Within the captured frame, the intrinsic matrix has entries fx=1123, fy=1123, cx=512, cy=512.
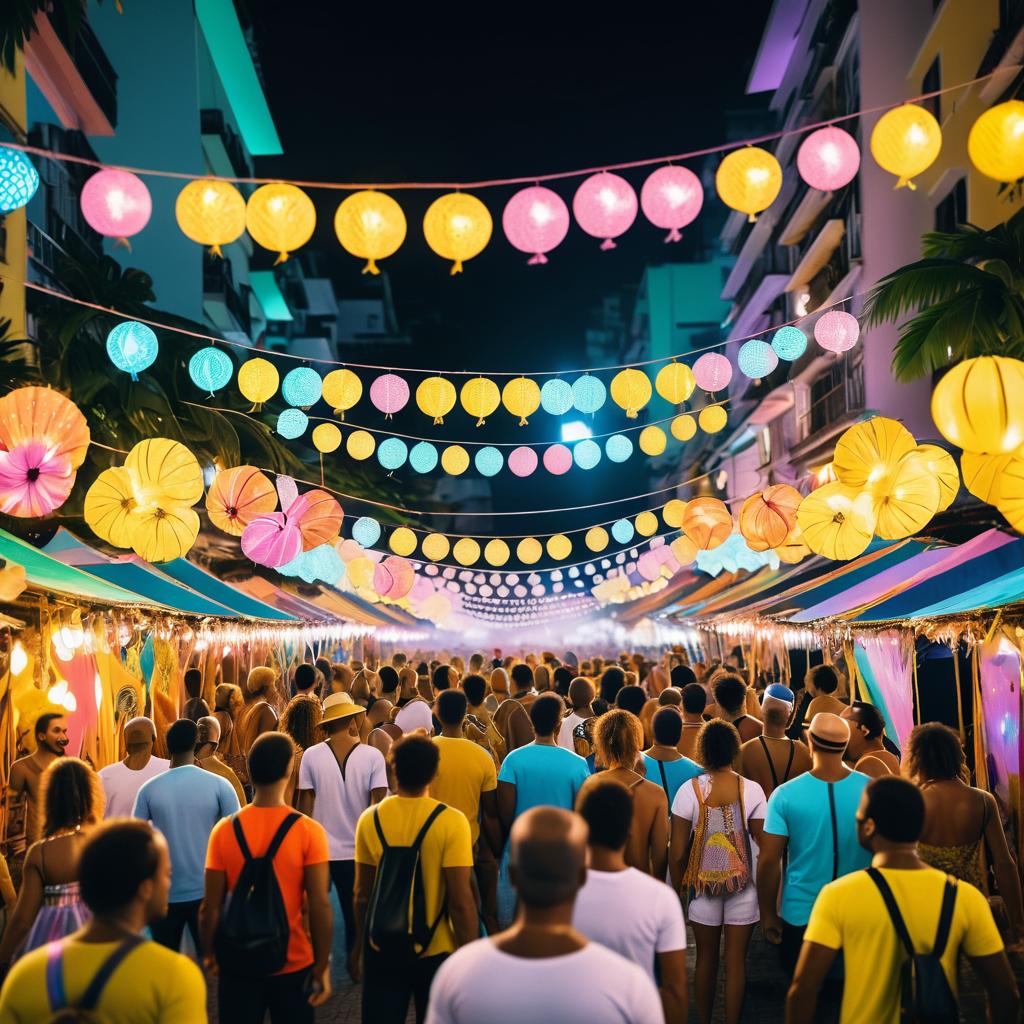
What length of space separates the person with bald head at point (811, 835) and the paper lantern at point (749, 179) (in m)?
4.57

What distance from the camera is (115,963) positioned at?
9.12 feet

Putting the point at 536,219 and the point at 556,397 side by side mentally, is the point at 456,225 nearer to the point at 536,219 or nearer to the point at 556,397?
the point at 536,219

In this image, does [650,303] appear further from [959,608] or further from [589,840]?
[589,840]

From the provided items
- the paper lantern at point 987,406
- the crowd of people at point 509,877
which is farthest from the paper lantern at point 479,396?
the paper lantern at point 987,406

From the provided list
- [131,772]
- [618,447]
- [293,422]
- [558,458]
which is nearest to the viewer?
[131,772]

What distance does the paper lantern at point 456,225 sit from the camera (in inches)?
302

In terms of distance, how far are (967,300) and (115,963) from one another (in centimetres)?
1047

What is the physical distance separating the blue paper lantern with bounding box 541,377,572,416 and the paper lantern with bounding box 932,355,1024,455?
22.0 feet

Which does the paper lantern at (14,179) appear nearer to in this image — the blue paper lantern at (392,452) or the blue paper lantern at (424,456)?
the blue paper lantern at (392,452)

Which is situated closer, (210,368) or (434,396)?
(210,368)

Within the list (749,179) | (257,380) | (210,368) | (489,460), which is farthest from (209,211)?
(489,460)

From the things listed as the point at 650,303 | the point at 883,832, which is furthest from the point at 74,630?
the point at 650,303

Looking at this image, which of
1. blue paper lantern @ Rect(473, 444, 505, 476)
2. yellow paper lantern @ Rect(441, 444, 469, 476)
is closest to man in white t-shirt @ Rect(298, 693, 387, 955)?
yellow paper lantern @ Rect(441, 444, 469, 476)

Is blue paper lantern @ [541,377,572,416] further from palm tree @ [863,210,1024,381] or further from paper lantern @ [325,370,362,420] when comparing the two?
palm tree @ [863,210,1024,381]
